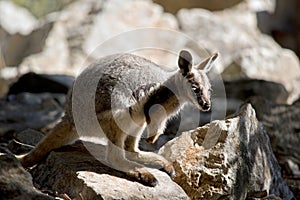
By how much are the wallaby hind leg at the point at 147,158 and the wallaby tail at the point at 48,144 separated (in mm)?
503

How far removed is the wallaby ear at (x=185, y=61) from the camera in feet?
15.6

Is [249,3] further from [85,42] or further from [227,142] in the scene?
[227,142]

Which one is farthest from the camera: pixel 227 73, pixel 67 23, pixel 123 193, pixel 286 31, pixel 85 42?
pixel 286 31

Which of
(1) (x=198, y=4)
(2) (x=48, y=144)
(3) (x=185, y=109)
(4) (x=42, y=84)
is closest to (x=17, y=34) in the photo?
(1) (x=198, y=4)

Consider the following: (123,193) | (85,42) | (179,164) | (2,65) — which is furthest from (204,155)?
(2,65)

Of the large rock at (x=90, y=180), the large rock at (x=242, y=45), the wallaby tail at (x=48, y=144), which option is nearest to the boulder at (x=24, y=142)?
the wallaby tail at (x=48, y=144)

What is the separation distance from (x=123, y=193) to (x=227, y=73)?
32.7 ft

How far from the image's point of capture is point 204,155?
4734 millimetres

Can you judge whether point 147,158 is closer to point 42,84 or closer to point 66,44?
point 42,84

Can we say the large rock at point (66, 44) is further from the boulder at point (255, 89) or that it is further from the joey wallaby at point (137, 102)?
the joey wallaby at point (137, 102)

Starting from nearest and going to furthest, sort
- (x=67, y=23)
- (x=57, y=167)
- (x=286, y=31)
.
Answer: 1. (x=57, y=167)
2. (x=67, y=23)
3. (x=286, y=31)

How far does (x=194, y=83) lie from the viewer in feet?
15.7

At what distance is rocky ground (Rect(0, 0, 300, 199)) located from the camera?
14.8ft

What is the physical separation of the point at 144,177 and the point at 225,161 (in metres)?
0.62
